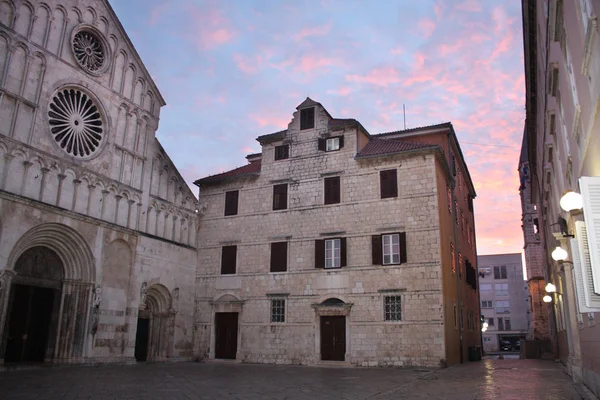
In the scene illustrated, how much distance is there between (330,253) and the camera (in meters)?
25.6

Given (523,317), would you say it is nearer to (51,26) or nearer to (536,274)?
(536,274)

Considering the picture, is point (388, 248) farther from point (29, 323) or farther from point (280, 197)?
point (29, 323)

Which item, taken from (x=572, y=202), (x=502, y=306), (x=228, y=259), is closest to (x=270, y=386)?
(x=572, y=202)

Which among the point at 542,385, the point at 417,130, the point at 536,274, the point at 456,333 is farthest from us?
the point at 536,274

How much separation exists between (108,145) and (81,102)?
2.35 m

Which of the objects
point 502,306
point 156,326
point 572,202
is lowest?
point 156,326

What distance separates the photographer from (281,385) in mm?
14664

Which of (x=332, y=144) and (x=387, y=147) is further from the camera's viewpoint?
(x=332, y=144)

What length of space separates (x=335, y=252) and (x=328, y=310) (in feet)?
9.86

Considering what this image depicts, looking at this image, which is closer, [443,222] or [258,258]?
[443,222]

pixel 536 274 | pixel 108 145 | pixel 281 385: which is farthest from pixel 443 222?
pixel 536 274

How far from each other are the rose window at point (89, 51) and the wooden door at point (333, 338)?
56.6 ft

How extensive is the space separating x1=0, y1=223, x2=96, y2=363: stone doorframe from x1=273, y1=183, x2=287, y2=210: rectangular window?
402 inches

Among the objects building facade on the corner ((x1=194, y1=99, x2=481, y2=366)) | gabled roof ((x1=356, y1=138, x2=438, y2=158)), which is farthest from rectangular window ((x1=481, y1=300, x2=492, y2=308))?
gabled roof ((x1=356, y1=138, x2=438, y2=158))
